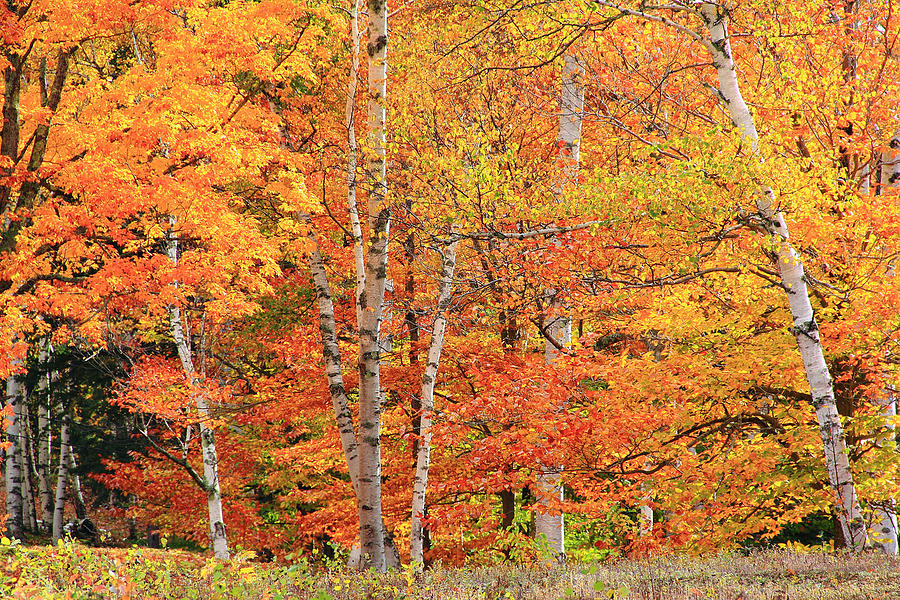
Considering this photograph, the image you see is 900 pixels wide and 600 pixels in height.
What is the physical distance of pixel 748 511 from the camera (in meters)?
12.4

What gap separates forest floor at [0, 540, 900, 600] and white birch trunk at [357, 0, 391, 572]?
1882 millimetres

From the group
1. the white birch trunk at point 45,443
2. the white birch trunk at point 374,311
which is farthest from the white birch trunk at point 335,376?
the white birch trunk at point 45,443

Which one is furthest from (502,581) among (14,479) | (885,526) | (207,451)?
(14,479)

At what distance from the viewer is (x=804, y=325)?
8.39 metres

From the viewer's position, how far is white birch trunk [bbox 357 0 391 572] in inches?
375

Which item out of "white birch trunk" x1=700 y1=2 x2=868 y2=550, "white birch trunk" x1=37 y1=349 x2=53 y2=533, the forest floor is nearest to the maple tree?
"white birch trunk" x1=700 y1=2 x2=868 y2=550

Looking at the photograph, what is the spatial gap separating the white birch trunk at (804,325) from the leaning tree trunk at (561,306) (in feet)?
7.18

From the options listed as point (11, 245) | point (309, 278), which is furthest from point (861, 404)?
point (11, 245)

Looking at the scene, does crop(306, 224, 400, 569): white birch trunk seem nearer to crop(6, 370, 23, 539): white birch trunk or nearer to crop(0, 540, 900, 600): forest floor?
crop(0, 540, 900, 600): forest floor

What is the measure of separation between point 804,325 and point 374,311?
5.26m

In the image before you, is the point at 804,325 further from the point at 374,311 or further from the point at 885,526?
the point at 374,311

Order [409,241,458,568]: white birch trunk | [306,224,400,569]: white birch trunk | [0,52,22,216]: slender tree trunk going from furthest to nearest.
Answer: [306,224,400,569]: white birch trunk → [0,52,22,216]: slender tree trunk → [409,241,458,568]: white birch trunk

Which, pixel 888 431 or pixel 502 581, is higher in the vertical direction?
pixel 888 431

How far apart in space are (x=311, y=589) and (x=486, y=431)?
20.8 ft
